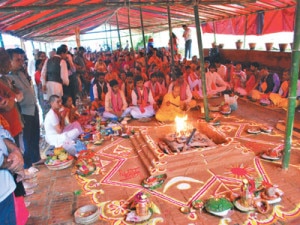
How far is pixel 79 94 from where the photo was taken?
31.8 feet

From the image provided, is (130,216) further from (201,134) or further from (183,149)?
(201,134)

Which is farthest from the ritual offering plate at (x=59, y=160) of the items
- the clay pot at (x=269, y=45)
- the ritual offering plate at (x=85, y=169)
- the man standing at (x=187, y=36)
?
the man standing at (x=187, y=36)

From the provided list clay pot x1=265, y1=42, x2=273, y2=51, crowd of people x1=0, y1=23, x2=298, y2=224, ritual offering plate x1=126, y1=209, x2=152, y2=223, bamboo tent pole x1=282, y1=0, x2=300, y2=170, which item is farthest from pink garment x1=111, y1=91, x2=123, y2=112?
clay pot x1=265, y1=42, x2=273, y2=51

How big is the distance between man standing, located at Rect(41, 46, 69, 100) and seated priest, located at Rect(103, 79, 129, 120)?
46.8 inches

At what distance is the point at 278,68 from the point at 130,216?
8132 millimetres

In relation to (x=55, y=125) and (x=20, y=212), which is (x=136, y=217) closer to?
(x=20, y=212)

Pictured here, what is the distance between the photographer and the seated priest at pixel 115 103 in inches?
263

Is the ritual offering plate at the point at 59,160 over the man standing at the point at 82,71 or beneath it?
beneath

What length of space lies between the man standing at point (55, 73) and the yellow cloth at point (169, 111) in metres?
2.52

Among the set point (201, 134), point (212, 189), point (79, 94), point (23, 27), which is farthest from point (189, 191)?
point (23, 27)

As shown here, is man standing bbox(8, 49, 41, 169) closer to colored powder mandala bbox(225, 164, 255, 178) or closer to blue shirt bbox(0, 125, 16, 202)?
blue shirt bbox(0, 125, 16, 202)

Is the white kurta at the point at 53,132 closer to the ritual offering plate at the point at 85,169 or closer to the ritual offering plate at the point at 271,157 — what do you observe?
the ritual offering plate at the point at 85,169

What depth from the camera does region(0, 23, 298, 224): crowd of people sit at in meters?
2.33

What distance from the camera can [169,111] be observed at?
630 centimetres
